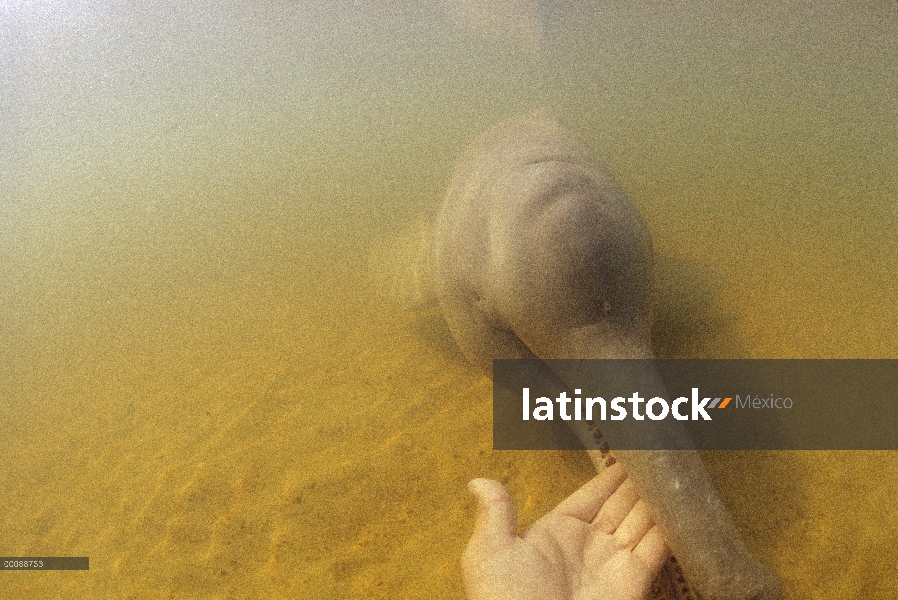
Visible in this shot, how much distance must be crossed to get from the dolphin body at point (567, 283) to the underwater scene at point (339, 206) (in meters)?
0.10

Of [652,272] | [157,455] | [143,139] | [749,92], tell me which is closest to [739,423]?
[652,272]

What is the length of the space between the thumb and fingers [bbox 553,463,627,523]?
113mm

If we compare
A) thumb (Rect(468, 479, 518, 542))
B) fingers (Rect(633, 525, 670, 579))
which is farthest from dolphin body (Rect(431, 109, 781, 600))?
thumb (Rect(468, 479, 518, 542))

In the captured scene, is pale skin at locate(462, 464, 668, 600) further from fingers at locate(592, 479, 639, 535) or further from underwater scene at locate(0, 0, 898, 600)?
underwater scene at locate(0, 0, 898, 600)

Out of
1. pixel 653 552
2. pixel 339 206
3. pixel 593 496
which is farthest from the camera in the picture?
pixel 339 206

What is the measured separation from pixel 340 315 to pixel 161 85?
749 millimetres

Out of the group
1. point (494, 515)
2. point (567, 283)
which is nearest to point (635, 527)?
point (494, 515)

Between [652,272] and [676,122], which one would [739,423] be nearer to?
[652,272]

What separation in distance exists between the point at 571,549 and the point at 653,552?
0.13 metres

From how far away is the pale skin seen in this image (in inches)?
35.2

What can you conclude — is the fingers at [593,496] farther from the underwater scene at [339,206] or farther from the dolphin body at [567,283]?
the underwater scene at [339,206]

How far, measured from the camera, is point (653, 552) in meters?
0.92

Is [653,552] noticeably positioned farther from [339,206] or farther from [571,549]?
[339,206]

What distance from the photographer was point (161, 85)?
145cm
